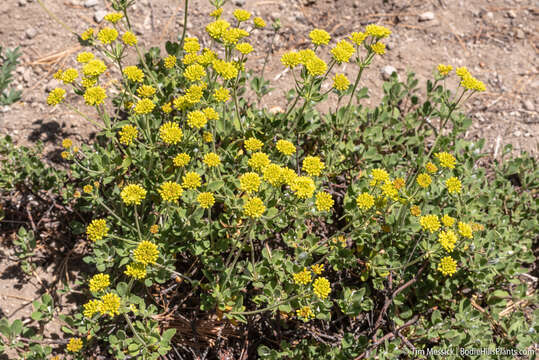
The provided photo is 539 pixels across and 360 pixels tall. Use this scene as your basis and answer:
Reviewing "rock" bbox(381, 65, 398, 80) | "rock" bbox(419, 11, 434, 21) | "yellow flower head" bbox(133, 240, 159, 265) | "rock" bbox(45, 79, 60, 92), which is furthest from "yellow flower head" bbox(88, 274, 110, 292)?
"rock" bbox(419, 11, 434, 21)

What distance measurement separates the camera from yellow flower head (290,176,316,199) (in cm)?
227

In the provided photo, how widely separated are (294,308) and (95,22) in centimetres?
402

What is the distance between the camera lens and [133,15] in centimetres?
469

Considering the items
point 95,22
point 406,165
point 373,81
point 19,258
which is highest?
point 95,22

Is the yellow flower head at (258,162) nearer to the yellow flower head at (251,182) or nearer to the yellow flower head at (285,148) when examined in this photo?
the yellow flower head at (251,182)

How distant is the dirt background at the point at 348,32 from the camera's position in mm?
4131

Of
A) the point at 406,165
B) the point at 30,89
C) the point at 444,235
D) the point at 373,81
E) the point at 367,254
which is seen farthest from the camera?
the point at 373,81

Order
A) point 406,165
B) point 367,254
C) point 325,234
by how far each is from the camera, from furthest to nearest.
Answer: point 406,165, point 325,234, point 367,254

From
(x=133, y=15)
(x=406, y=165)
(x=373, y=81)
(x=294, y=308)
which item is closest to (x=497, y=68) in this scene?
(x=373, y=81)

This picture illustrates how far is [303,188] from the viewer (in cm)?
229

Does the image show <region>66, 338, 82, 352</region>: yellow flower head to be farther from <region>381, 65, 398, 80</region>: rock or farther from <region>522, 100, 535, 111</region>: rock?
<region>522, 100, 535, 111</region>: rock

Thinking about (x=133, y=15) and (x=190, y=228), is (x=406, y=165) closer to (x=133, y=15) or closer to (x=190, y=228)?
(x=190, y=228)

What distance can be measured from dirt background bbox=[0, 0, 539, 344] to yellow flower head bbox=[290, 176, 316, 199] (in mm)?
2131

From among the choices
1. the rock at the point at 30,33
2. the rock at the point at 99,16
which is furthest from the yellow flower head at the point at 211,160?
the rock at the point at 30,33
